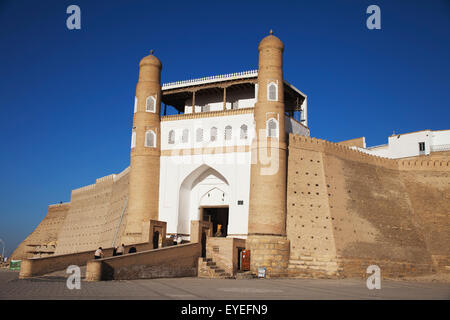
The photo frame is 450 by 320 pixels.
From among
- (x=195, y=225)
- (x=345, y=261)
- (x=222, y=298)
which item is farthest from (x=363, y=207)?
(x=222, y=298)

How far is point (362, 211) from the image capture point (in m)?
21.7

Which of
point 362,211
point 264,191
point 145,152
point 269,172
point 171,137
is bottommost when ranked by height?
point 362,211

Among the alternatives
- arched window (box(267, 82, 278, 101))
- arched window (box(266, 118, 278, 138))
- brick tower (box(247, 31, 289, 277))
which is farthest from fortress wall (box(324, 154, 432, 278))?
arched window (box(267, 82, 278, 101))

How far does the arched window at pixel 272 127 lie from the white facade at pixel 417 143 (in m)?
15.4

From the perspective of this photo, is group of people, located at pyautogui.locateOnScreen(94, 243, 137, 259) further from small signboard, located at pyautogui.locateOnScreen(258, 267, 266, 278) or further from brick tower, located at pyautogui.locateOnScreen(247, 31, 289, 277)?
small signboard, located at pyautogui.locateOnScreen(258, 267, 266, 278)

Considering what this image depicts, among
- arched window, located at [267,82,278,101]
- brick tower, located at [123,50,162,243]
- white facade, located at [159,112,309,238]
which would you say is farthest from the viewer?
brick tower, located at [123,50,162,243]

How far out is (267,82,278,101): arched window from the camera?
67.6 ft

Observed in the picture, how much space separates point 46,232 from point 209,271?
28.5 m

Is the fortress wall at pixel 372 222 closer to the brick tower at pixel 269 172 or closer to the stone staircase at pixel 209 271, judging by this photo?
the brick tower at pixel 269 172

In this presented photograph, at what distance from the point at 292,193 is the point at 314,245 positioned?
8.16ft

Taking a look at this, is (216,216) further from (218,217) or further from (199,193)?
(199,193)

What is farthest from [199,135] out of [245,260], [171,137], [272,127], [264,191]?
[245,260]

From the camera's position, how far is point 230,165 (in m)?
21.5

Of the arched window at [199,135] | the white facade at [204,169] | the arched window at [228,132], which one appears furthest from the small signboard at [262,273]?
the arched window at [199,135]
